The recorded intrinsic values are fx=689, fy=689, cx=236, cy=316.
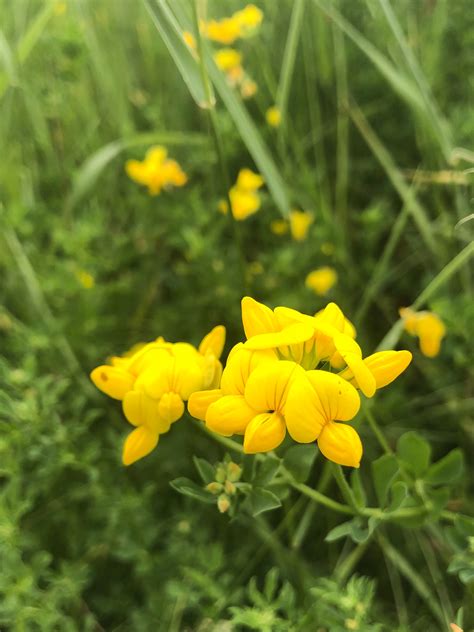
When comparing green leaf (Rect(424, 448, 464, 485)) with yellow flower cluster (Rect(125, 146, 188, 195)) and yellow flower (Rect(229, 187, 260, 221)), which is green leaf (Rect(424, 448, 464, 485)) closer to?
yellow flower (Rect(229, 187, 260, 221))

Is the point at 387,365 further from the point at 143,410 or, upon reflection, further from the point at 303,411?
the point at 143,410

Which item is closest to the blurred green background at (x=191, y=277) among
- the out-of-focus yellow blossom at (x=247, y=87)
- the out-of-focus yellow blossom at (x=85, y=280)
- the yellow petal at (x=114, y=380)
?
the out-of-focus yellow blossom at (x=85, y=280)

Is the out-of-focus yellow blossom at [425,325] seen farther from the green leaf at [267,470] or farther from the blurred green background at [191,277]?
the green leaf at [267,470]

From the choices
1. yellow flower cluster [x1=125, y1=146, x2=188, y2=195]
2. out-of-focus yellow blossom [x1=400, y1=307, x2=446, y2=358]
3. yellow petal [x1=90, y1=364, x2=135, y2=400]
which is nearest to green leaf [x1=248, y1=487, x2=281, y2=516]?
yellow petal [x1=90, y1=364, x2=135, y2=400]

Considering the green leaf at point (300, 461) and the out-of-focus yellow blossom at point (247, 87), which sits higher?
the out-of-focus yellow blossom at point (247, 87)

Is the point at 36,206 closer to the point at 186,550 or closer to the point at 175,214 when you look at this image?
the point at 175,214

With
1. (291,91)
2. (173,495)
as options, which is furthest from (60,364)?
(291,91)
